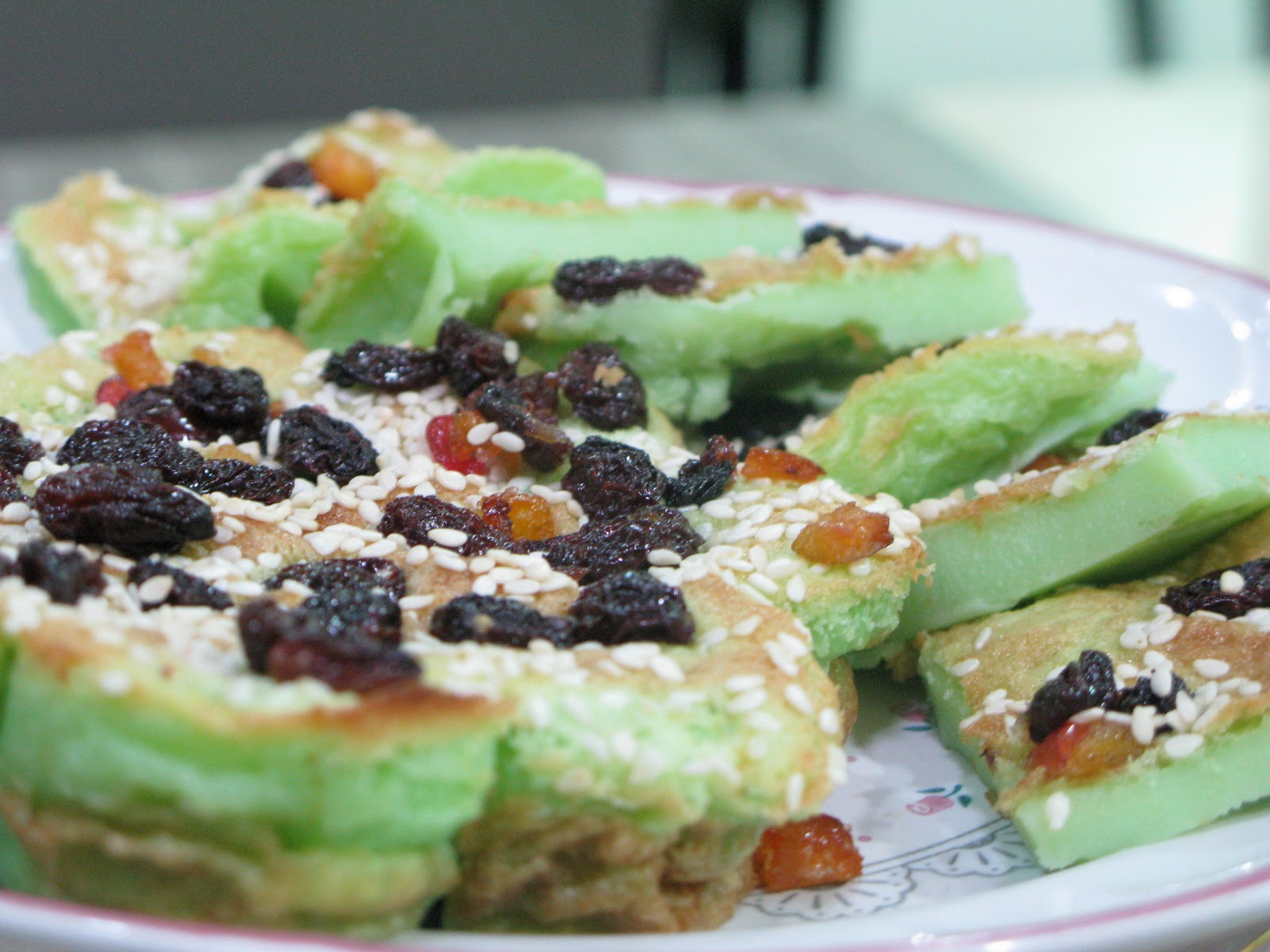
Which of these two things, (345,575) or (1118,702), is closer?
(345,575)

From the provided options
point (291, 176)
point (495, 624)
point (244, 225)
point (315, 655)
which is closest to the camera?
point (315, 655)

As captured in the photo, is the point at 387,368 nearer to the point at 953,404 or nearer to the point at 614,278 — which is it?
the point at 614,278

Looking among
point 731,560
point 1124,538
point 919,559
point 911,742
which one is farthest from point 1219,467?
point 731,560

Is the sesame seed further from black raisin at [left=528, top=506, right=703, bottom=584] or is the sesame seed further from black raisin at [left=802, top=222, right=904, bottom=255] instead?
black raisin at [left=802, top=222, right=904, bottom=255]

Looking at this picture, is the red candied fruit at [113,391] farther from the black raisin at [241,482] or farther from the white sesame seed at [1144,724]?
the white sesame seed at [1144,724]

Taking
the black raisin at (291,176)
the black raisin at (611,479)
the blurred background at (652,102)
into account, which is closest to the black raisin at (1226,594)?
the black raisin at (611,479)

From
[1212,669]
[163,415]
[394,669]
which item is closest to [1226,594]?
[1212,669]

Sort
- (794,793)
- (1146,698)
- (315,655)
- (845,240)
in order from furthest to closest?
(845,240), (1146,698), (794,793), (315,655)
